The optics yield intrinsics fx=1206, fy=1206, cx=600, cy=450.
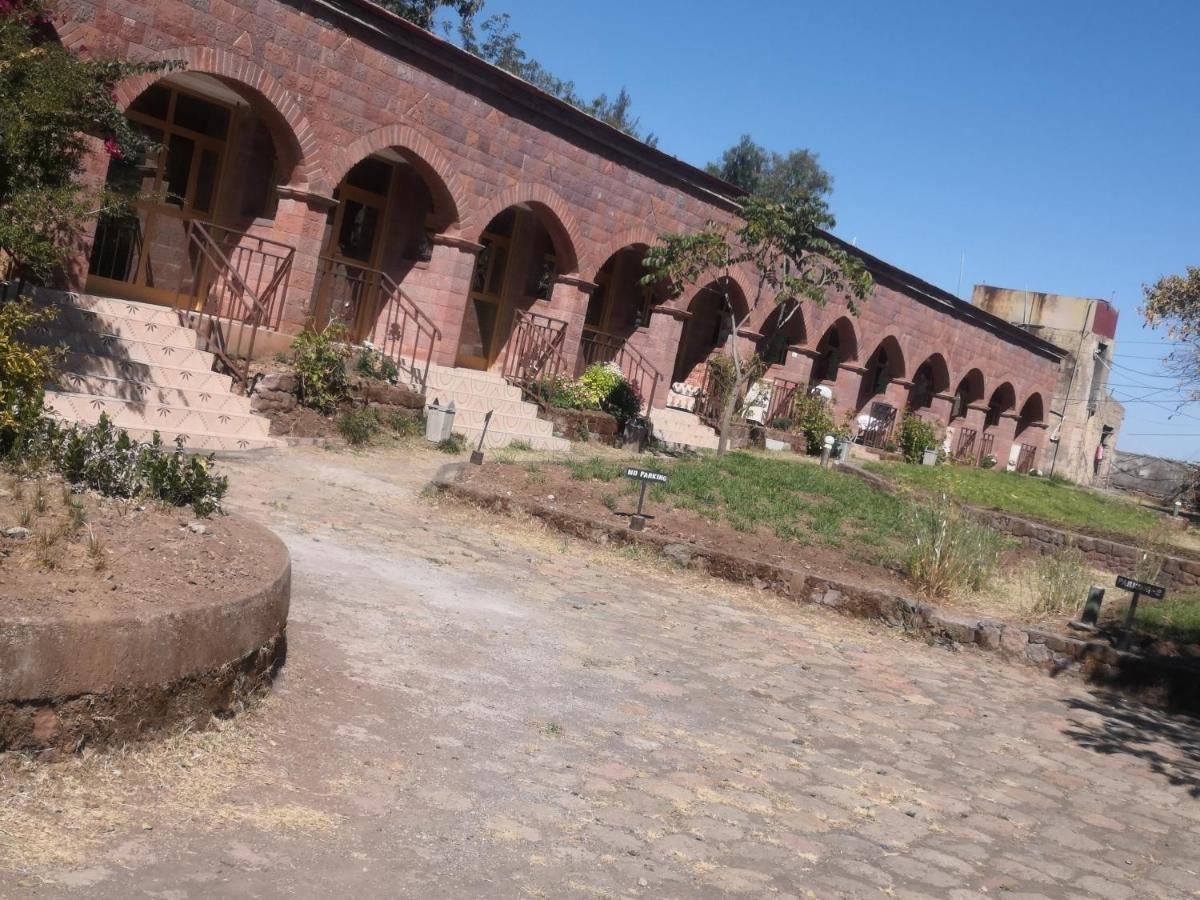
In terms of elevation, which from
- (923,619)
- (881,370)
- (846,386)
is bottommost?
(923,619)

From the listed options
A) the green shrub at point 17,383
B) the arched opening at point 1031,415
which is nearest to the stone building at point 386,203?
the green shrub at point 17,383

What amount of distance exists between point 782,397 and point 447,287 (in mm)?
9473

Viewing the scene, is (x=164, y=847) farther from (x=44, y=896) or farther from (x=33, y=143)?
(x=33, y=143)

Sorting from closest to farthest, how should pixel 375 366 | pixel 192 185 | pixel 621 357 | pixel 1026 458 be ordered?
1. pixel 375 366
2. pixel 192 185
3. pixel 621 357
4. pixel 1026 458

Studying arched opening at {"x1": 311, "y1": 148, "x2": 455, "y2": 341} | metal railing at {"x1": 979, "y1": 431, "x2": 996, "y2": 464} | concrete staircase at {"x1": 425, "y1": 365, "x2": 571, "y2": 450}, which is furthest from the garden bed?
metal railing at {"x1": 979, "y1": 431, "x2": 996, "y2": 464}

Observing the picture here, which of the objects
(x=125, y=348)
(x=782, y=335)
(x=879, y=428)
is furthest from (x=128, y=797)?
(x=879, y=428)

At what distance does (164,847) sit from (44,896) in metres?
0.44

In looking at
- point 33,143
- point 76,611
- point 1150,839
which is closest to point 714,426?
point 33,143

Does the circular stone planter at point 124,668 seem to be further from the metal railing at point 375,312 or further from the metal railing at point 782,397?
the metal railing at point 782,397

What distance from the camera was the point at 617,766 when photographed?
503 centimetres

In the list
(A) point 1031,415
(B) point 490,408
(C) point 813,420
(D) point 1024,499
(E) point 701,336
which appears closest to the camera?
(B) point 490,408

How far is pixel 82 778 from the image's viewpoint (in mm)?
3783

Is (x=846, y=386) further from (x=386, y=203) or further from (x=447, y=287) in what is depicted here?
(x=386, y=203)

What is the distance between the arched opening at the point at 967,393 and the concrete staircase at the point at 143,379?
22527 mm
